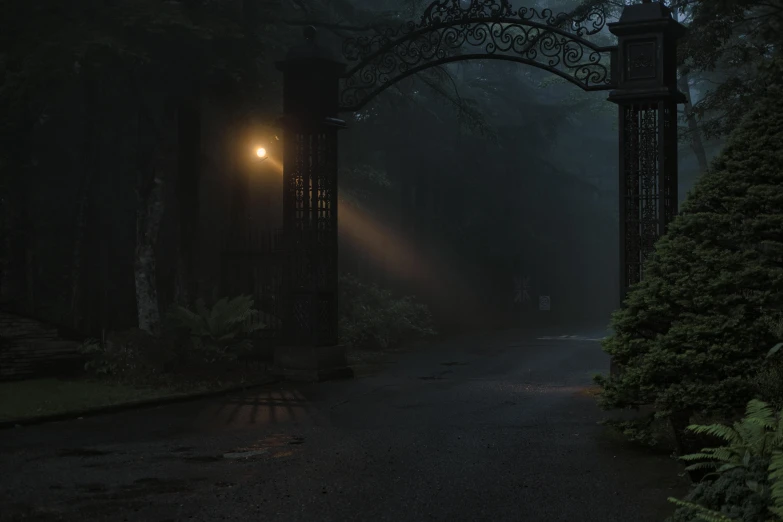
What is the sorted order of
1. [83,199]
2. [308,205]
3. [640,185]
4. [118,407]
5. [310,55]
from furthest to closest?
[83,199], [308,205], [310,55], [640,185], [118,407]

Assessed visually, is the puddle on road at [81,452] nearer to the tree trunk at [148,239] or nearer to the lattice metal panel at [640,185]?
the tree trunk at [148,239]

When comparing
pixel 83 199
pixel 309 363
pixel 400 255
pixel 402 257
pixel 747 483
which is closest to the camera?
pixel 747 483

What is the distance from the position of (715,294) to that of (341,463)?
4.15 metres

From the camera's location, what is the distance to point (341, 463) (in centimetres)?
997

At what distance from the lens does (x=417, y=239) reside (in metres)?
40.0

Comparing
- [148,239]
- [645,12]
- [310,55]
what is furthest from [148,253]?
[645,12]

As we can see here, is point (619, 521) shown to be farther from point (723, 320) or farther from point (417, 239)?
point (417, 239)

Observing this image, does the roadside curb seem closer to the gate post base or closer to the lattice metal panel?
the gate post base

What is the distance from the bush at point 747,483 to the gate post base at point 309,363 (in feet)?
36.8

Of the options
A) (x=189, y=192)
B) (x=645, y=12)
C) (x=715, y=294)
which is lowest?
(x=715, y=294)

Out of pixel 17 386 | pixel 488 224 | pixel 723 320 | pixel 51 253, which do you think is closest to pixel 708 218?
pixel 723 320

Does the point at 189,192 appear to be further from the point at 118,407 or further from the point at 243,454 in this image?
the point at 243,454

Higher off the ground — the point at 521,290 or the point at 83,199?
the point at 83,199

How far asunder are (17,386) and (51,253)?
15.2ft
